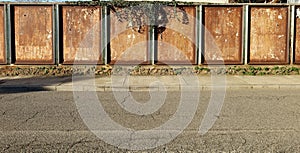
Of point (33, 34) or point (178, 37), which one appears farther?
point (178, 37)

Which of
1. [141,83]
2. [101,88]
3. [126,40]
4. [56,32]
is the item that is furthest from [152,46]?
[56,32]

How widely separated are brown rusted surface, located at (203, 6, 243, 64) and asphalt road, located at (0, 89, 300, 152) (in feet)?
12.6

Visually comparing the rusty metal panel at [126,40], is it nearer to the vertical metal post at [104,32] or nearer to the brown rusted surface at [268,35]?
the vertical metal post at [104,32]

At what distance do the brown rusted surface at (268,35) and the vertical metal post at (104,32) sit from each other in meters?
5.06

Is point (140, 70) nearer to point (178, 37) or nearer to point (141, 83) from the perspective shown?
point (178, 37)

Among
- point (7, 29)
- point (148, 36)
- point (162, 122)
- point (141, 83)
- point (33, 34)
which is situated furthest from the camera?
point (148, 36)

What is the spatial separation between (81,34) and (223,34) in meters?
4.98

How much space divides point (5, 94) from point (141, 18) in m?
5.37

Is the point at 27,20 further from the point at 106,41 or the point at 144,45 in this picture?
the point at 144,45

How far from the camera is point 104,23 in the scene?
12.8m

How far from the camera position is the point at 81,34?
12.9 metres

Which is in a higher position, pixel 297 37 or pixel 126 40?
pixel 297 37

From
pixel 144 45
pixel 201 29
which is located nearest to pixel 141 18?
pixel 144 45

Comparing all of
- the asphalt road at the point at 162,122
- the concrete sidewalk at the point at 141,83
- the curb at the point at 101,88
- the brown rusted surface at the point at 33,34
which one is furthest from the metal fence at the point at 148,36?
the asphalt road at the point at 162,122
